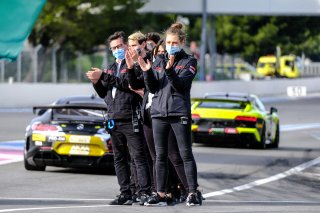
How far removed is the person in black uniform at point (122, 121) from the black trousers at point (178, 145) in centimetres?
33

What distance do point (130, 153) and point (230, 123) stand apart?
10931 mm

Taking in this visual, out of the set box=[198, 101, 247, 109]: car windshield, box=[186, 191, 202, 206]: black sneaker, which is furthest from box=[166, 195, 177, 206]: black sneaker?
box=[198, 101, 247, 109]: car windshield

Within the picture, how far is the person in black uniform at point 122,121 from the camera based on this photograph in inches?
423

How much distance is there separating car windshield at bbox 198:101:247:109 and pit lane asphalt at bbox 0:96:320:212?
2.88ft

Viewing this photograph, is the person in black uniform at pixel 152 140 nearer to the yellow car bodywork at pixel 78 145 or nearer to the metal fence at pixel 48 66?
the yellow car bodywork at pixel 78 145

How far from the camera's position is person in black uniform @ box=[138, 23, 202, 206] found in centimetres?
1030

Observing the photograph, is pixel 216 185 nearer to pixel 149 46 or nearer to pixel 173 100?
pixel 149 46

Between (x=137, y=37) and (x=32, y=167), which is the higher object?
(x=137, y=37)

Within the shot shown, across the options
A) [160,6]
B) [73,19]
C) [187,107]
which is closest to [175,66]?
[187,107]

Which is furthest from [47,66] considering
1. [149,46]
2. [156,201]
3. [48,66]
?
[156,201]

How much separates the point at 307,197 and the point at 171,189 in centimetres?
204

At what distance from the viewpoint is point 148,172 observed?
1087 centimetres

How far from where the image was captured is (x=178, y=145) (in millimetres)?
10414

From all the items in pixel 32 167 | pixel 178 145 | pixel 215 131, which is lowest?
pixel 32 167
